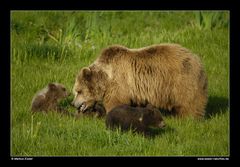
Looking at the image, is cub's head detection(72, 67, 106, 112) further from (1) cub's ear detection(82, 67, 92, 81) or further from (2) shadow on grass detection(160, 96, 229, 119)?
(2) shadow on grass detection(160, 96, 229, 119)

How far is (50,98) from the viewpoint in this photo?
1110cm

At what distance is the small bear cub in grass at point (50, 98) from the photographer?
35.8 feet

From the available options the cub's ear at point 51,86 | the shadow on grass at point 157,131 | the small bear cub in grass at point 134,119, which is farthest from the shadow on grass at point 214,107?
the cub's ear at point 51,86

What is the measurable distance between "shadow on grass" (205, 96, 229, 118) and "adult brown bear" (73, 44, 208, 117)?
0.67 meters

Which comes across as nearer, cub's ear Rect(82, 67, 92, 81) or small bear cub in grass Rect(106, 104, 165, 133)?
small bear cub in grass Rect(106, 104, 165, 133)

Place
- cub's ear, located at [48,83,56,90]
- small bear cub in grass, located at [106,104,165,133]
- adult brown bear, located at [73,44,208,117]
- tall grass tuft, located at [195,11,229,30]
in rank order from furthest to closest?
tall grass tuft, located at [195,11,229,30]
cub's ear, located at [48,83,56,90]
adult brown bear, located at [73,44,208,117]
small bear cub in grass, located at [106,104,165,133]

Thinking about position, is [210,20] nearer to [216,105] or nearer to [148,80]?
[216,105]

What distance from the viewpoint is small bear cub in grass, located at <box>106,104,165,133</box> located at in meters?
9.65

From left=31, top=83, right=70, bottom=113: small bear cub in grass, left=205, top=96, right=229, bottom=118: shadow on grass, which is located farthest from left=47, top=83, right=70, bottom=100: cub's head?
left=205, top=96, right=229, bottom=118: shadow on grass

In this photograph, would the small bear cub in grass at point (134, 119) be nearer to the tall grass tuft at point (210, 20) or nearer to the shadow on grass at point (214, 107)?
the shadow on grass at point (214, 107)

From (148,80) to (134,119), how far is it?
1118 mm

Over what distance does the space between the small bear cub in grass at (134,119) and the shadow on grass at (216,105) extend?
1560 millimetres

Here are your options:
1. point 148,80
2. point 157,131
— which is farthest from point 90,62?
point 157,131

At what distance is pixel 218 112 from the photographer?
36.7 feet
